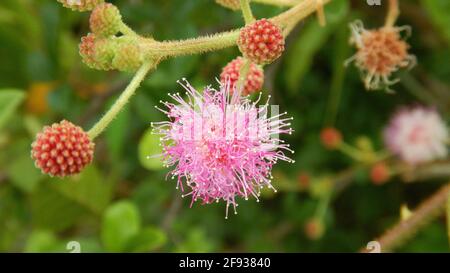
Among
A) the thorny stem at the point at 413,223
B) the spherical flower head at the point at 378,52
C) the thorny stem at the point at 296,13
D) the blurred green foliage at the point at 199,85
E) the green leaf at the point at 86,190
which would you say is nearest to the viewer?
the thorny stem at the point at 296,13

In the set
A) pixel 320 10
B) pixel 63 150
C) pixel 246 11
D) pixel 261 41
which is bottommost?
pixel 63 150

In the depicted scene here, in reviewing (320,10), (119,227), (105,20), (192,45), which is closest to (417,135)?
(320,10)

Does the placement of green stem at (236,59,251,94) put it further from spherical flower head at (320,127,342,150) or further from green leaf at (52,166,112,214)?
green leaf at (52,166,112,214)

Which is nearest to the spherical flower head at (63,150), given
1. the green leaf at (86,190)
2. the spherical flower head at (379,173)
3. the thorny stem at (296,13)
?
the thorny stem at (296,13)

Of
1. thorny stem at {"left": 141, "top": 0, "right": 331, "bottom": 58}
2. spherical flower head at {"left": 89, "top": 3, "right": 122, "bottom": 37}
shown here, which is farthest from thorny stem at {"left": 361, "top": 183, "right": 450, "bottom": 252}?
spherical flower head at {"left": 89, "top": 3, "right": 122, "bottom": 37}

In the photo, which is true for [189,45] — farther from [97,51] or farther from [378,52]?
[378,52]

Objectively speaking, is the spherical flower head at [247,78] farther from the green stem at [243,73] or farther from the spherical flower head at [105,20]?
the spherical flower head at [105,20]
